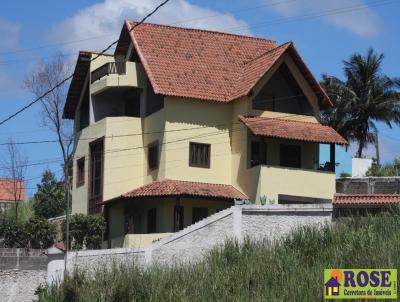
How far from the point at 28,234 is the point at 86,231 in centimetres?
315

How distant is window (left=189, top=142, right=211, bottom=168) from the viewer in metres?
40.2

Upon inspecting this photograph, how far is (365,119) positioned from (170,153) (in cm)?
2034

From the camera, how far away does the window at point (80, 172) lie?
4456cm

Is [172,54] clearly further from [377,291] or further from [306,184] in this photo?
[377,291]

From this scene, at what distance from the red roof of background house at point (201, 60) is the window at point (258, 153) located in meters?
2.22

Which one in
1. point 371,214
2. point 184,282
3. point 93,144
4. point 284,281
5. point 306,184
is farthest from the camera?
point 93,144

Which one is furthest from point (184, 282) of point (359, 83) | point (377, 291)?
point (359, 83)

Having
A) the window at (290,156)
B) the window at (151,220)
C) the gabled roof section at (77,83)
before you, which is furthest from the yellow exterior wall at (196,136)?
the gabled roof section at (77,83)

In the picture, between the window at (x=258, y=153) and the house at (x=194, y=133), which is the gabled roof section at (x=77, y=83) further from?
the window at (x=258, y=153)

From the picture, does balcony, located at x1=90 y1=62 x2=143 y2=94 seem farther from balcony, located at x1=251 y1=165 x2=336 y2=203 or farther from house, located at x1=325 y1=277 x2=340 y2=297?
house, located at x1=325 y1=277 x2=340 y2=297

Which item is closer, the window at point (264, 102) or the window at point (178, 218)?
the window at point (178, 218)

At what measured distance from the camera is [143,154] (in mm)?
41938

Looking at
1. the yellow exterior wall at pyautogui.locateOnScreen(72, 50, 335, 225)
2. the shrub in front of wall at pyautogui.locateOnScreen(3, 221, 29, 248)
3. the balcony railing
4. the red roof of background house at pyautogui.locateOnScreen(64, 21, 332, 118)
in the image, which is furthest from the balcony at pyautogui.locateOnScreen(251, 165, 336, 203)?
the shrub in front of wall at pyautogui.locateOnScreen(3, 221, 29, 248)

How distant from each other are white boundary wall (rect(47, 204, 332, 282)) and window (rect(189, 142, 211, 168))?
804cm
